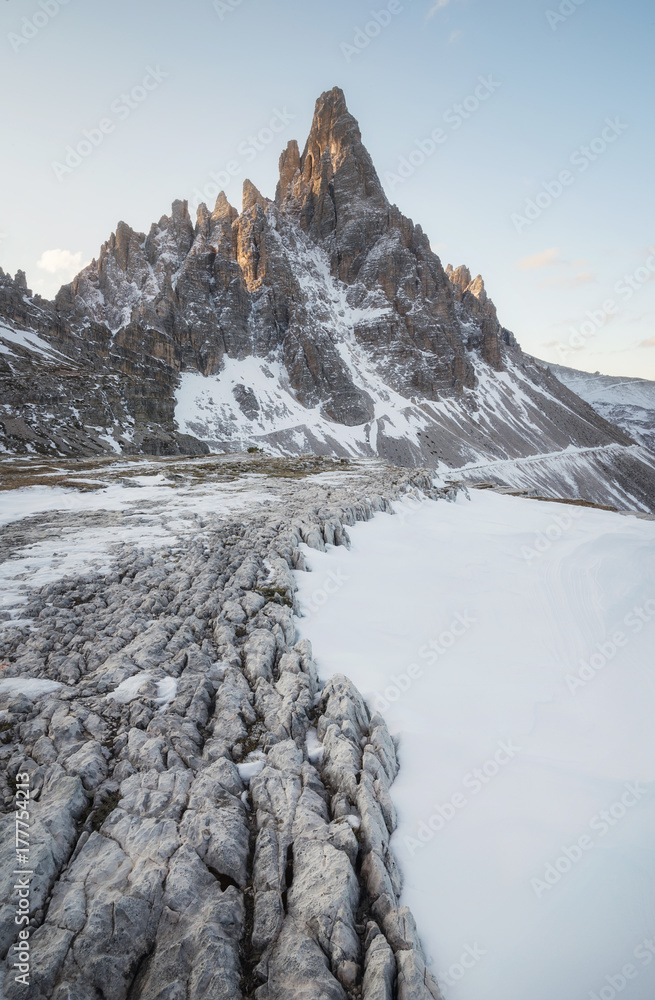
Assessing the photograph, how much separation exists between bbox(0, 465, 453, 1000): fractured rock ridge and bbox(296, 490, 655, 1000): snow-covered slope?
88cm

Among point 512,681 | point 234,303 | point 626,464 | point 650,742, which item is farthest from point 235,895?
point 626,464

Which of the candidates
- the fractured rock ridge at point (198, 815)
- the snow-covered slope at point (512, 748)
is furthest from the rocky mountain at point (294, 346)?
the fractured rock ridge at point (198, 815)

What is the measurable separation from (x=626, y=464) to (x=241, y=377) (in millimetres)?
156717

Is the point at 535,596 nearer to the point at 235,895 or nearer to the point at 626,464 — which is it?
the point at 235,895

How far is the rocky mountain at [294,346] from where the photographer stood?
110 metres

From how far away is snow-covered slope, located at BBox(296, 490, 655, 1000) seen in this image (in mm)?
5316

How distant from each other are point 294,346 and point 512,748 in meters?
160

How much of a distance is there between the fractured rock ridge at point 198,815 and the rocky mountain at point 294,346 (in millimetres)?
86709

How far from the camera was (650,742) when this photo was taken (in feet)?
29.5

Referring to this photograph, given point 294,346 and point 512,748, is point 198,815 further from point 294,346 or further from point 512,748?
point 294,346

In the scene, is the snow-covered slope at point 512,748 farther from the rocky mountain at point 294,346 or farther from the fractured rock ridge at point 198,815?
the rocky mountain at point 294,346

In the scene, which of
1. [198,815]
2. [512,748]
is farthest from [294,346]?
[198,815]

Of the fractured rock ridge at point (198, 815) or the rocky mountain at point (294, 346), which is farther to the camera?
the rocky mountain at point (294, 346)

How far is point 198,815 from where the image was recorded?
5.70 metres
